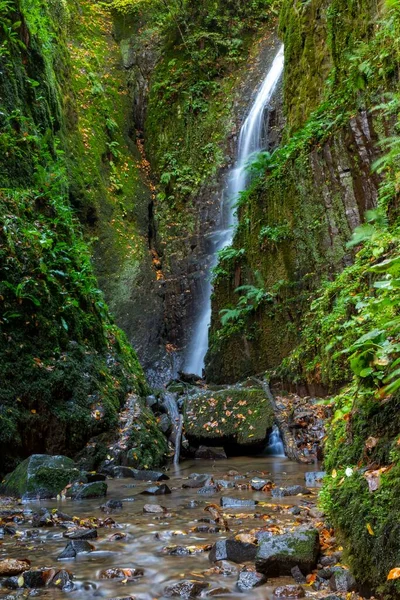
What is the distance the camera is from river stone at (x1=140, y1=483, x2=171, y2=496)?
5.56 metres

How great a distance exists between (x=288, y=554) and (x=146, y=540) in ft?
4.23

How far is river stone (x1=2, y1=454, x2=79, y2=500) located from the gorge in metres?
0.02

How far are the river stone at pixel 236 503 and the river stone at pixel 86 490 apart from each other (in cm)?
132

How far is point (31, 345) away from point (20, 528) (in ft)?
9.63

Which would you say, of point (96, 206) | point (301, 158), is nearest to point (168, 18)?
point (96, 206)

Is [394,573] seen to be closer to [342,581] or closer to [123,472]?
[342,581]

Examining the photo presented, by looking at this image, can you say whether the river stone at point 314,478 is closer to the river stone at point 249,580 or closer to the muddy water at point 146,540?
the muddy water at point 146,540

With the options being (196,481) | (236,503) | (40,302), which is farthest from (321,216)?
(236,503)

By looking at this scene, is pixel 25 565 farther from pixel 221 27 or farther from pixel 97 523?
pixel 221 27

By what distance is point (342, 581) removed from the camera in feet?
8.46

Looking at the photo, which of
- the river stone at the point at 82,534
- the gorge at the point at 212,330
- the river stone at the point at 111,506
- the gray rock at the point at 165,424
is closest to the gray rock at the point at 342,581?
the gorge at the point at 212,330

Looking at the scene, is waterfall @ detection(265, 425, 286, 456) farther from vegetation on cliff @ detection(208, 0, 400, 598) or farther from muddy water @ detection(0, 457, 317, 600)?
muddy water @ detection(0, 457, 317, 600)

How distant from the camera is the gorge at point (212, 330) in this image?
9.86ft

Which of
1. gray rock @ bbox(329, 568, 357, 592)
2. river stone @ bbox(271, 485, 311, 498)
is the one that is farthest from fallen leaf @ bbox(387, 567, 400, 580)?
river stone @ bbox(271, 485, 311, 498)
